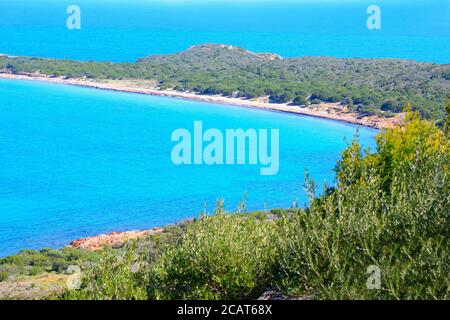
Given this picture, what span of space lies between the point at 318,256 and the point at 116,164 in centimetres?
5071

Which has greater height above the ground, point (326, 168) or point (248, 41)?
point (248, 41)

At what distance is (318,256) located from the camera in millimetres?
12727

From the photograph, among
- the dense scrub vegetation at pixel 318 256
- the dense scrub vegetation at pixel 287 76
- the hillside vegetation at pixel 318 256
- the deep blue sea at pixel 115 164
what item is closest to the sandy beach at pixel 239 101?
the dense scrub vegetation at pixel 287 76

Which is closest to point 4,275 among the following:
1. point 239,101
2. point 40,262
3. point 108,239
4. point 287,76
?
point 40,262

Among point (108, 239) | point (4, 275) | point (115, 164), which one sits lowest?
point (108, 239)

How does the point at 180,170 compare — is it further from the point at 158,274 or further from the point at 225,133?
the point at 158,274

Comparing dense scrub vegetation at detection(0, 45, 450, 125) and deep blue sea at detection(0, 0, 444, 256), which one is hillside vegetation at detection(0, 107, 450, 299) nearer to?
deep blue sea at detection(0, 0, 444, 256)

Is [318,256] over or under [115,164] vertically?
over

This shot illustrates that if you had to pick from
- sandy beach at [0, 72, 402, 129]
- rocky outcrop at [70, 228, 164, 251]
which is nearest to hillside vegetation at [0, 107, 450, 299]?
rocky outcrop at [70, 228, 164, 251]

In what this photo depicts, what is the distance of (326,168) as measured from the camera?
5928 centimetres

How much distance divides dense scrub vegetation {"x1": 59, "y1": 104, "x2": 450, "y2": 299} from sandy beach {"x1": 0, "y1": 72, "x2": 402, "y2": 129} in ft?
169

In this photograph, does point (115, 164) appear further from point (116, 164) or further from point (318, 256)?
point (318, 256)
